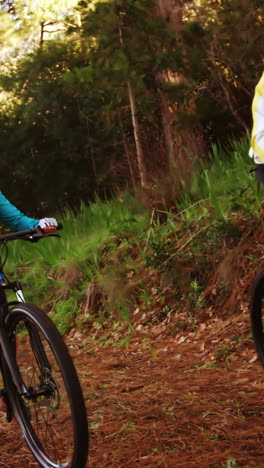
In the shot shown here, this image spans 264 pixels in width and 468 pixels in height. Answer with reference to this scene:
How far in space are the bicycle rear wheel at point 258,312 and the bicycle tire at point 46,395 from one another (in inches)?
53.9

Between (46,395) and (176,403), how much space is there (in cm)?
128

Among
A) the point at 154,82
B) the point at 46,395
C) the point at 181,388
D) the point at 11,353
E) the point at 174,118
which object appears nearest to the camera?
the point at 46,395

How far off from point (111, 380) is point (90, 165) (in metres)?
13.5

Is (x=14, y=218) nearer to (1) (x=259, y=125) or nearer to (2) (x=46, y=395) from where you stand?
(2) (x=46, y=395)

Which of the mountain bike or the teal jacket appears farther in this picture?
the teal jacket

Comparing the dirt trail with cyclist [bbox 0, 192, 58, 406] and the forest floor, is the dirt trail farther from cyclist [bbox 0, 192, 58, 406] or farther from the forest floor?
cyclist [bbox 0, 192, 58, 406]

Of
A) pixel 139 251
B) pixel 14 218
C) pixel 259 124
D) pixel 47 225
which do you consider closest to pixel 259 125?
pixel 259 124

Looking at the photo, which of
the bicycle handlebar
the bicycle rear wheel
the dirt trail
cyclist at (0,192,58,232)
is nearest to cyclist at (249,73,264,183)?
the bicycle rear wheel

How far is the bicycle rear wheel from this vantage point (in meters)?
4.13

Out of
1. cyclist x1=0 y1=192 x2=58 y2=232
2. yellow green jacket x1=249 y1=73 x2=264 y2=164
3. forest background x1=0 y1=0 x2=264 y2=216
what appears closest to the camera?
yellow green jacket x1=249 y1=73 x2=264 y2=164

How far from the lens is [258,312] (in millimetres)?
4219

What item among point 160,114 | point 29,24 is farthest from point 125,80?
point 29,24

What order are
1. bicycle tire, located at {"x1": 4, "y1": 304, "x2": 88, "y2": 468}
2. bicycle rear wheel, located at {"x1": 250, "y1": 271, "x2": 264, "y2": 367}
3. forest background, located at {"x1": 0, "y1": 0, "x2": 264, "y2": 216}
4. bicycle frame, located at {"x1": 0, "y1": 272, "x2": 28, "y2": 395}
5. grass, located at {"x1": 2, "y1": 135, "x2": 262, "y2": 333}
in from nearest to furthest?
bicycle tire, located at {"x1": 4, "y1": 304, "x2": 88, "y2": 468} < bicycle frame, located at {"x1": 0, "y1": 272, "x2": 28, "y2": 395} < bicycle rear wheel, located at {"x1": 250, "y1": 271, "x2": 264, "y2": 367} < grass, located at {"x1": 2, "y1": 135, "x2": 262, "y2": 333} < forest background, located at {"x1": 0, "y1": 0, "x2": 264, "y2": 216}

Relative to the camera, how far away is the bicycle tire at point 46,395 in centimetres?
315
